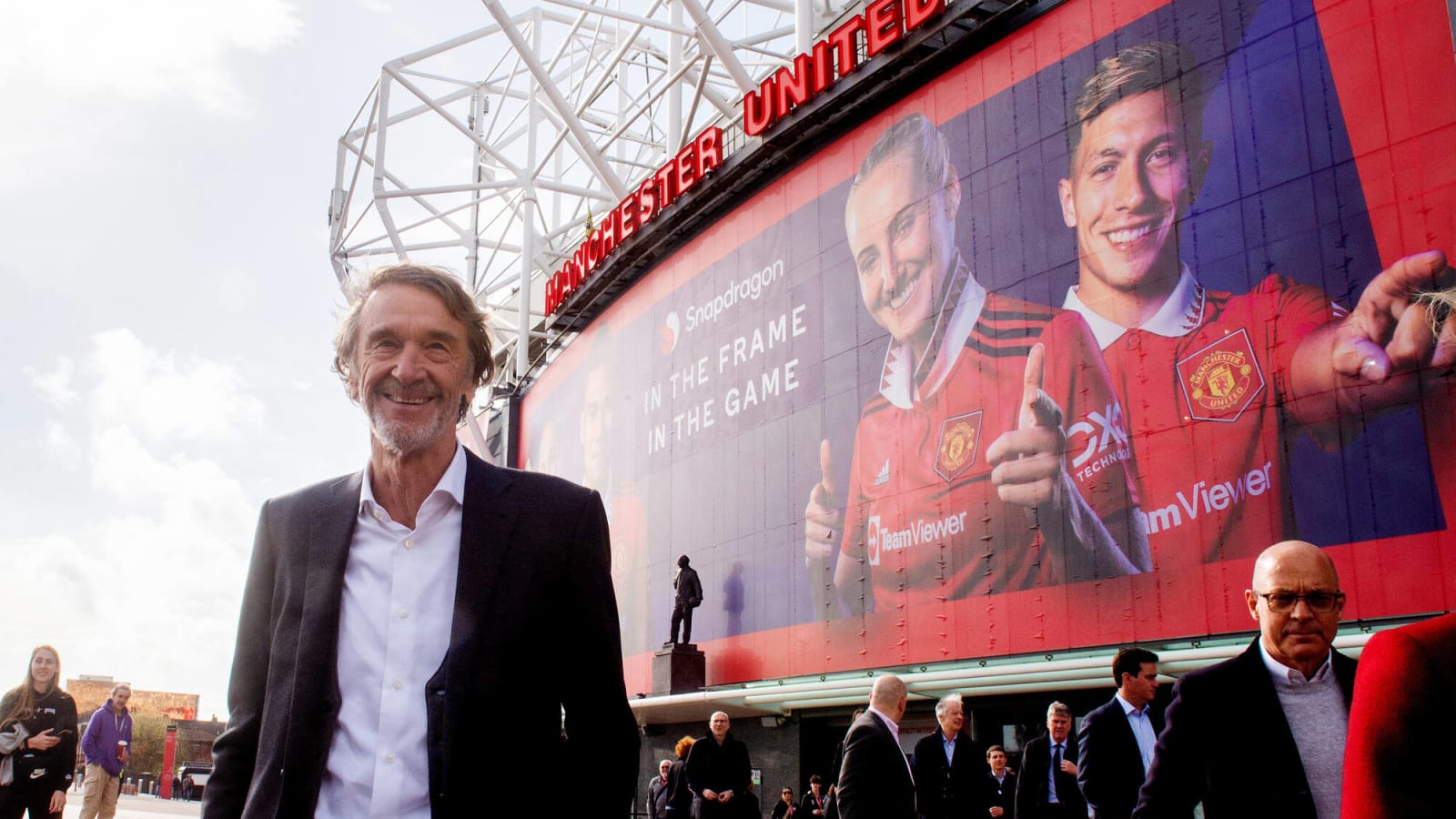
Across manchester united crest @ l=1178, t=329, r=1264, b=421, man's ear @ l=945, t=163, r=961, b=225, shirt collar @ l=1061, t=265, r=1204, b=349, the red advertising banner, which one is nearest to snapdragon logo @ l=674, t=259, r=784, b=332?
the red advertising banner

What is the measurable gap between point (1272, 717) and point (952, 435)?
40.6ft

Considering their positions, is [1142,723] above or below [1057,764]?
above

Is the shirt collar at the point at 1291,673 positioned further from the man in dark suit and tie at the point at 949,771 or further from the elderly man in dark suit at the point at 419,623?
the man in dark suit and tie at the point at 949,771

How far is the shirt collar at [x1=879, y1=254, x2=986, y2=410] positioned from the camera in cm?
1589

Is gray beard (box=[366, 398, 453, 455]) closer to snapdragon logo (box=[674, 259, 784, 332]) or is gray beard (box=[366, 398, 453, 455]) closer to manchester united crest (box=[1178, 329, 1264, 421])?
manchester united crest (box=[1178, 329, 1264, 421])

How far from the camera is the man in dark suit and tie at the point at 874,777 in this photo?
6762mm

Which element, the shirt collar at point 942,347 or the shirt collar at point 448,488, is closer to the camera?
the shirt collar at point 448,488

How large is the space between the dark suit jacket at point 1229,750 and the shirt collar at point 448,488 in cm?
226

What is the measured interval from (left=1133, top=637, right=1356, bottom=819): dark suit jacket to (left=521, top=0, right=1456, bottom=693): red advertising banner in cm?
845

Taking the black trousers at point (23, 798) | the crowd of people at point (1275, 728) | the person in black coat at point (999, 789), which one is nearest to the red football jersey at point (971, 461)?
the person in black coat at point (999, 789)

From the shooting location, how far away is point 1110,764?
6.84 meters

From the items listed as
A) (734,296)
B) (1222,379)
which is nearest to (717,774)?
(1222,379)

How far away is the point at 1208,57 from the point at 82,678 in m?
111

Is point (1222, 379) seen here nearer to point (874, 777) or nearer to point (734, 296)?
point (874, 777)
